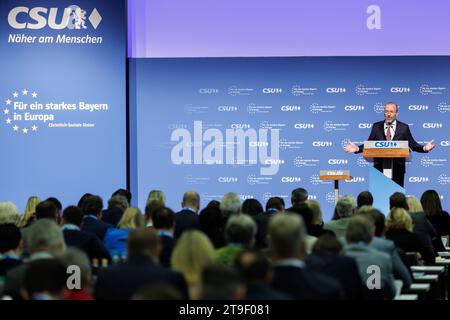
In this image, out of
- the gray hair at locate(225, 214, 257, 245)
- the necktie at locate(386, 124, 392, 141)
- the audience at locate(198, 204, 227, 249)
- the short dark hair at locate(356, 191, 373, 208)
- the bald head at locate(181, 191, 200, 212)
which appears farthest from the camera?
the necktie at locate(386, 124, 392, 141)

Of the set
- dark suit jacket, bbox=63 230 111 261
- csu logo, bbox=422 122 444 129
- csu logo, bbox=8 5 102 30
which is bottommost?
dark suit jacket, bbox=63 230 111 261

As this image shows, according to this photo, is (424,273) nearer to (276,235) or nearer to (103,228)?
(103,228)

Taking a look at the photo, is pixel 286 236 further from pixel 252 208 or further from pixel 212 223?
pixel 252 208

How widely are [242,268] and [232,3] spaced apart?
1000cm

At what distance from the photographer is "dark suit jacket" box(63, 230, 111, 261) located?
6.85 meters

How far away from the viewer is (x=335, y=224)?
322 inches

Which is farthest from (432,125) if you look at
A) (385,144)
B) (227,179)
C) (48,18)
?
(48,18)

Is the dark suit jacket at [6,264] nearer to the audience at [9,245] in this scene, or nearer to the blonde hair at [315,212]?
the audience at [9,245]

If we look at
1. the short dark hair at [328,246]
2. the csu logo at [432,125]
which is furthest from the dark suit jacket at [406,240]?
the csu logo at [432,125]

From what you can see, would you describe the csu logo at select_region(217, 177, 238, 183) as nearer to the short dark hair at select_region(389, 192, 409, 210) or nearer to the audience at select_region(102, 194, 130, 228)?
the audience at select_region(102, 194, 130, 228)

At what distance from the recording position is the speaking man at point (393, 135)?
11039 mm

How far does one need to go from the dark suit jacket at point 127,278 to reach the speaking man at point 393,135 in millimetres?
6135

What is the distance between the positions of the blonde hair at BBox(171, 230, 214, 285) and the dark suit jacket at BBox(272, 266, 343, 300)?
0.36 meters

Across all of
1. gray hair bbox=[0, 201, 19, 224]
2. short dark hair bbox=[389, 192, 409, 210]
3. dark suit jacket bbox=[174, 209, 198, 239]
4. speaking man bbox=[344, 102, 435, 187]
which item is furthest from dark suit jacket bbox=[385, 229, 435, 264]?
gray hair bbox=[0, 201, 19, 224]
